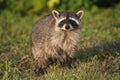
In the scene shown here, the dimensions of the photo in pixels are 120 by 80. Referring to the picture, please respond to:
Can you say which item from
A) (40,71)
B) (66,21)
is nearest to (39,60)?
(40,71)

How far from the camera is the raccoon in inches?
331

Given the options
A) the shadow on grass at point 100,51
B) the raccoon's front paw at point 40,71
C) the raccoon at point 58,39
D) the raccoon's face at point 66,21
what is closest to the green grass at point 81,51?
the shadow on grass at point 100,51

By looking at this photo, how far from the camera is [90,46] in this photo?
32.9ft

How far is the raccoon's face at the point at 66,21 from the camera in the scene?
27.2 ft

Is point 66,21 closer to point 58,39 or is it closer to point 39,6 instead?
point 58,39

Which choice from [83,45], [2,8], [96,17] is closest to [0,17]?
[2,8]

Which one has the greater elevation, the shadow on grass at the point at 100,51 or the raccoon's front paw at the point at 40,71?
the shadow on grass at the point at 100,51

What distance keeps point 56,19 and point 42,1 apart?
623 cm

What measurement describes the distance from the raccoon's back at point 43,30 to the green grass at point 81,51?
0.55 meters

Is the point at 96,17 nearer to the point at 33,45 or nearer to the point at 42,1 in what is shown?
the point at 42,1

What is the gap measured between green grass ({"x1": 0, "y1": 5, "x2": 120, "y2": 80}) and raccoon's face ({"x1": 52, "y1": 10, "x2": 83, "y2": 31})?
0.73 m

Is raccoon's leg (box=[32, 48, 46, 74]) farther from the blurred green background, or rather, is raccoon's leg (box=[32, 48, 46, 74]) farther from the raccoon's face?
the blurred green background

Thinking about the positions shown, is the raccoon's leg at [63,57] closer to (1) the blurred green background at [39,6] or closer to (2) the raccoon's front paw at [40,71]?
(2) the raccoon's front paw at [40,71]

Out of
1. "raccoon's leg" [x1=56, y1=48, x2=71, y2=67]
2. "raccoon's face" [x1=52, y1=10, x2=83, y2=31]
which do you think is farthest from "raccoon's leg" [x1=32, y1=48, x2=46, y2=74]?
"raccoon's face" [x1=52, y1=10, x2=83, y2=31]
